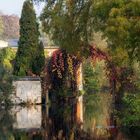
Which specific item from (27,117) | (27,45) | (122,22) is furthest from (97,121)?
(27,45)

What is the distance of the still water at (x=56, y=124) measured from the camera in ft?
60.7

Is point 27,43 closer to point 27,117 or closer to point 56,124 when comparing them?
point 27,117

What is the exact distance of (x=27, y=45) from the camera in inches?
1385

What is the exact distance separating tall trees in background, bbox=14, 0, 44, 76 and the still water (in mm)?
3670

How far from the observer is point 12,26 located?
88.9m

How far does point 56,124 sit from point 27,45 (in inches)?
490

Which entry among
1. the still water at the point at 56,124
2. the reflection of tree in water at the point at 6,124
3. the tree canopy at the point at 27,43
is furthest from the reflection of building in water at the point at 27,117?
the tree canopy at the point at 27,43

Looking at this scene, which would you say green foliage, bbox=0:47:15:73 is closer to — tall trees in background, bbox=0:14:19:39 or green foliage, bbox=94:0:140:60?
green foliage, bbox=94:0:140:60

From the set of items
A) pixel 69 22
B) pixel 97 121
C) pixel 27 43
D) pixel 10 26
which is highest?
pixel 10 26

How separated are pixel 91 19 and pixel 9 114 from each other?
11.7 m

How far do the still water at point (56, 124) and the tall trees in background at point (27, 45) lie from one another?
3.67 meters

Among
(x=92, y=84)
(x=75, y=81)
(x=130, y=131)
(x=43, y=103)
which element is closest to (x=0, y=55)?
(x=92, y=84)

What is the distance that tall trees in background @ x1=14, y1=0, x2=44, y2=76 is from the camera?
34.8 m

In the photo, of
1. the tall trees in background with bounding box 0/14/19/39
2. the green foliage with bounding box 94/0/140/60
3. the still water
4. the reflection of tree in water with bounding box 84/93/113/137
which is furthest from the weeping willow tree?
the tall trees in background with bounding box 0/14/19/39
